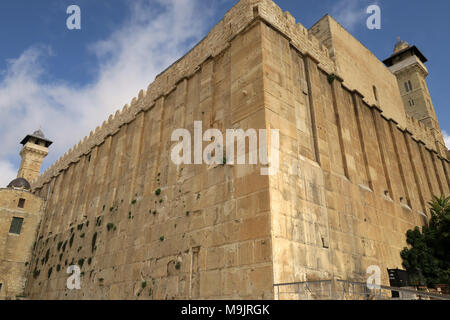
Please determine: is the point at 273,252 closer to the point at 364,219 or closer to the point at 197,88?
the point at 364,219

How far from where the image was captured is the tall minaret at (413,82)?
28.8 m

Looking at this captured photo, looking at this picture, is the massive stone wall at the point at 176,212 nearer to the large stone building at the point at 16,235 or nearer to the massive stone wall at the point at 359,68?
the large stone building at the point at 16,235

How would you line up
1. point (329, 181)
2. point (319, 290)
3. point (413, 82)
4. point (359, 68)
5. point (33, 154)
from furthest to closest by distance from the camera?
1. point (33, 154)
2. point (413, 82)
3. point (359, 68)
4. point (329, 181)
5. point (319, 290)

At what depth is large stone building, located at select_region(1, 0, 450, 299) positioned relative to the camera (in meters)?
8.63

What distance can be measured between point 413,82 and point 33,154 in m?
41.8

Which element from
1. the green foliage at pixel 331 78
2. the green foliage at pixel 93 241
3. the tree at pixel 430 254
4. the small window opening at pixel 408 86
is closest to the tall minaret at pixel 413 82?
the small window opening at pixel 408 86

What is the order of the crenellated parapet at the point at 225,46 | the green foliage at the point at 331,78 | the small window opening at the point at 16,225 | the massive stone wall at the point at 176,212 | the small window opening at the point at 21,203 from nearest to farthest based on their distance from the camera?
1. the massive stone wall at the point at 176,212
2. the crenellated parapet at the point at 225,46
3. the green foliage at the point at 331,78
4. the small window opening at the point at 16,225
5. the small window opening at the point at 21,203

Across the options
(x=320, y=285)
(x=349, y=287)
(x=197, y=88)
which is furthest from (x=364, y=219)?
(x=197, y=88)

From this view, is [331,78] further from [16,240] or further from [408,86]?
[408,86]

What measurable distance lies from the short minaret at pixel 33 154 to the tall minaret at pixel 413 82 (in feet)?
130

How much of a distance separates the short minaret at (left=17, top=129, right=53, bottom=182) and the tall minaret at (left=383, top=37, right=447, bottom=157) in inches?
1561

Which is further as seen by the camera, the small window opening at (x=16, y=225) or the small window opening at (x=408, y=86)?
the small window opening at (x=408, y=86)

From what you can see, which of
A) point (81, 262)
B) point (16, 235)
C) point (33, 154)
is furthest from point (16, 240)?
point (33, 154)

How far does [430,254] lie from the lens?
41.9 feet
